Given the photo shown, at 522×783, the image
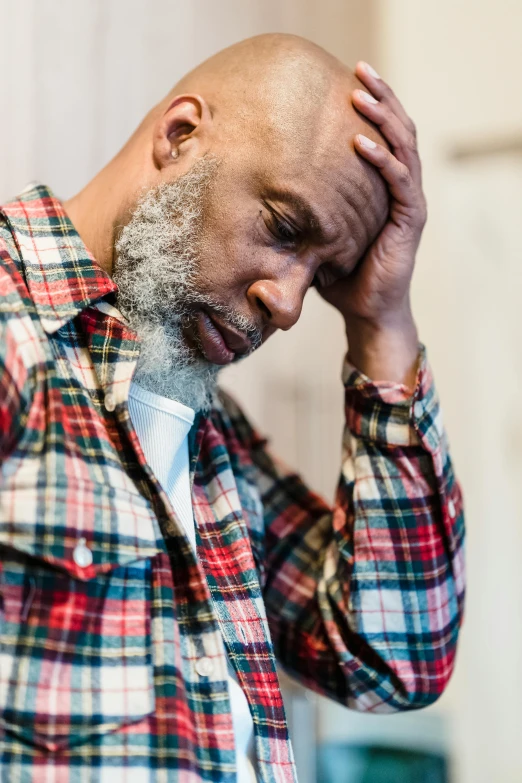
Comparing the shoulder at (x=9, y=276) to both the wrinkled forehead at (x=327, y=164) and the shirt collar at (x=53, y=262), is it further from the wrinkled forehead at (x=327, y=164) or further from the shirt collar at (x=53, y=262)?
the wrinkled forehead at (x=327, y=164)

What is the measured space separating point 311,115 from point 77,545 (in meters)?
0.55

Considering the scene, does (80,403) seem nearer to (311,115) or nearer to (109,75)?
(311,115)

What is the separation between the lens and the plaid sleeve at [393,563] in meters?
1.06

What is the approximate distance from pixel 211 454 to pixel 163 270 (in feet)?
0.87

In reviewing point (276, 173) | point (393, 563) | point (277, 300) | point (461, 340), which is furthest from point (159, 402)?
point (461, 340)

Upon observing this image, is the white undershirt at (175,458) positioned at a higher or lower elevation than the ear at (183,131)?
lower

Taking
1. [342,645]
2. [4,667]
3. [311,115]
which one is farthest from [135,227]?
[342,645]

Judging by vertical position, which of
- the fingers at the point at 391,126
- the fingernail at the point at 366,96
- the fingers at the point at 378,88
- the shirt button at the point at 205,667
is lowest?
the shirt button at the point at 205,667

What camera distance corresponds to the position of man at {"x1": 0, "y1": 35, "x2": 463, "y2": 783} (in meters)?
0.71

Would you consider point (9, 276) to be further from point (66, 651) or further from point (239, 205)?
point (66, 651)

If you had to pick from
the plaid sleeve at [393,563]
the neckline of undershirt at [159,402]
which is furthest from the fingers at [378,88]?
the neckline of undershirt at [159,402]

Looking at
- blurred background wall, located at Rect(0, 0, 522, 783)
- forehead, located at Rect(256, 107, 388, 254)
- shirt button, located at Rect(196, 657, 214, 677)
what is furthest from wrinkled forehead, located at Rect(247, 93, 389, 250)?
blurred background wall, located at Rect(0, 0, 522, 783)

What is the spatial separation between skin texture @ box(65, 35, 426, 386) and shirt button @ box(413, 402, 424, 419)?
19 cm

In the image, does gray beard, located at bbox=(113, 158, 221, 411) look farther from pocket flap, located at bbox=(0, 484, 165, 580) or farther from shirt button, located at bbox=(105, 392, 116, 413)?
pocket flap, located at bbox=(0, 484, 165, 580)
